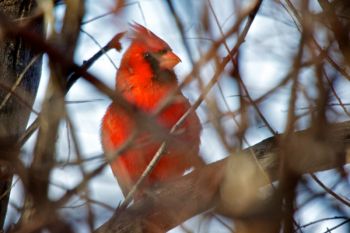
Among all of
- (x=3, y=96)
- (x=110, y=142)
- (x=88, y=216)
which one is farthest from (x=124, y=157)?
(x=88, y=216)

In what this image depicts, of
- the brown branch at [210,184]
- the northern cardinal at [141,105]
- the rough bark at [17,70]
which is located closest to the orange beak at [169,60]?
the northern cardinal at [141,105]

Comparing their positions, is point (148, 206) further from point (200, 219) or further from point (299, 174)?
point (299, 174)

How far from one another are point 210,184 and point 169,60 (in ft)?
7.31

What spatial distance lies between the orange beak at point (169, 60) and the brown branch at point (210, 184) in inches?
47.2

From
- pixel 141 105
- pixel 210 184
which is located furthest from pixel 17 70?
pixel 210 184

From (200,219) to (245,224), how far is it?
0.46 metres

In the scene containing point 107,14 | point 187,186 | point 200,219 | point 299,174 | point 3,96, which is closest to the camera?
point 299,174

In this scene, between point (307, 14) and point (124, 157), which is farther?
point (124, 157)

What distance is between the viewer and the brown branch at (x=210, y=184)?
1380 millimetres

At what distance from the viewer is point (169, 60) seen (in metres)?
4.14

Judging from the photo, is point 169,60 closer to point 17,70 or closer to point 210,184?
point 17,70

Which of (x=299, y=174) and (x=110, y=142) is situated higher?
(x=110, y=142)

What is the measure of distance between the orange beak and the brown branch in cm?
120

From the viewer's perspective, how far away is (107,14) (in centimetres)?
216
